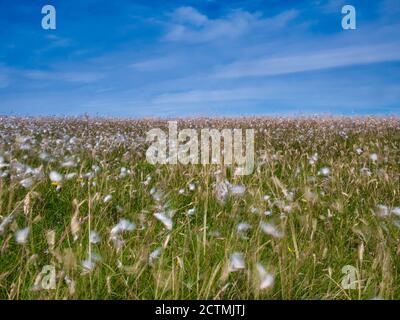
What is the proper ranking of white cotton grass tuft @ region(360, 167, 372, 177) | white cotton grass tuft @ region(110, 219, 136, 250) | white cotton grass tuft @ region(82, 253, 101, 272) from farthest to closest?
white cotton grass tuft @ region(360, 167, 372, 177), white cotton grass tuft @ region(110, 219, 136, 250), white cotton grass tuft @ region(82, 253, 101, 272)

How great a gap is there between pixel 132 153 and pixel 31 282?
17.7 ft

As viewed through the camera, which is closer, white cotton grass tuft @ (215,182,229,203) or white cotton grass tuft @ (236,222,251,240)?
white cotton grass tuft @ (236,222,251,240)

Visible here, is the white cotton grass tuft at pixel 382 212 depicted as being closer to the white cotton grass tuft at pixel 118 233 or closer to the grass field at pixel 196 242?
the grass field at pixel 196 242

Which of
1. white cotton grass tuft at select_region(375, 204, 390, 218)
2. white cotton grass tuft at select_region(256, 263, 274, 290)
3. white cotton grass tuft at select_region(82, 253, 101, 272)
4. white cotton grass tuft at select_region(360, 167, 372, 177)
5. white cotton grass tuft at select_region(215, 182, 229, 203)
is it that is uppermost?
white cotton grass tuft at select_region(360, 167, 372, 177)

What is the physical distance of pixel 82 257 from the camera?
306 centimetres

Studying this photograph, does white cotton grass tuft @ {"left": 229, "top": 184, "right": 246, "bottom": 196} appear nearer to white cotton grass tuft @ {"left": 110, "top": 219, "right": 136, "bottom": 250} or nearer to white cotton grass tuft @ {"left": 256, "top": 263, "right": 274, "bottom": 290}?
white cotton grass tuft @ {"left": 110, "top": 219, "right": 136, "bottom": 250}

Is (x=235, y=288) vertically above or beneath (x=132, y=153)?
beneath

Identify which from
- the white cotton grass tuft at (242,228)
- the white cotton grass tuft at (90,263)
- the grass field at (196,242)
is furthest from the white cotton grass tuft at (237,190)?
the white cotton grass tuft at (90,263)

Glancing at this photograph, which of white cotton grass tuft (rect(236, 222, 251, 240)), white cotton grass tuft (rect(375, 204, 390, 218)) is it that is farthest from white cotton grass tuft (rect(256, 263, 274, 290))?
white cotton grass tuft (rect(375, 204, 390, 218))

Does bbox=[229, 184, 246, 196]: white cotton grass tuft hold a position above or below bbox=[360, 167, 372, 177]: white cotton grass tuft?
below

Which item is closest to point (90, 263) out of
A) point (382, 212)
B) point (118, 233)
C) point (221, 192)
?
point (118, 233)
